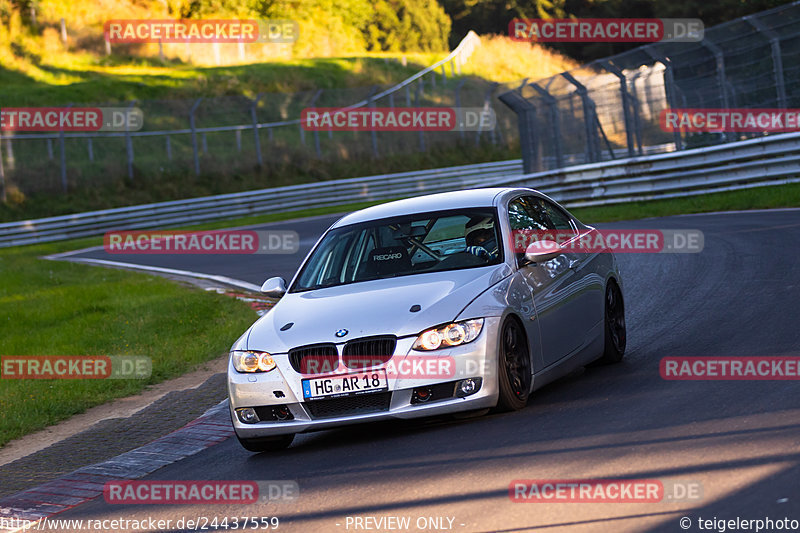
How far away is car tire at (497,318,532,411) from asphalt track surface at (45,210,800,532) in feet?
0.38

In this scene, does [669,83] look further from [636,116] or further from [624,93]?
[636,116]

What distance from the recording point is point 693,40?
883 inches

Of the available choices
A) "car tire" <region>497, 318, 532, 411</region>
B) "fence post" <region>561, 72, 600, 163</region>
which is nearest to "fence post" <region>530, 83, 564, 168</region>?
"fence post" <region>561, 72, 600, 163</region>

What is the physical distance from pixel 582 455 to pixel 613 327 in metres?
3.00

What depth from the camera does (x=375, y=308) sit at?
7.01 metres

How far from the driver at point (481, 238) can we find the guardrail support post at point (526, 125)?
65.9 ft

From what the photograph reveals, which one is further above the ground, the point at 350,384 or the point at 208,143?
the point at 208,143

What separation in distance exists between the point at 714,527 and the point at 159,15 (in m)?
61.5

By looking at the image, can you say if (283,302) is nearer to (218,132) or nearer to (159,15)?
(218,132)

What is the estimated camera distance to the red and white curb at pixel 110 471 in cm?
672

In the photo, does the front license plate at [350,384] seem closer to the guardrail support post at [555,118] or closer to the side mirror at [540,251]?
the side mirror at [540,251]

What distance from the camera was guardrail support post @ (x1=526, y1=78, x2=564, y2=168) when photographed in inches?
1035

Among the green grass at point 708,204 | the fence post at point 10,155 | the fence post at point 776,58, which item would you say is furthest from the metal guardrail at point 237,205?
the fence post at point 776,58

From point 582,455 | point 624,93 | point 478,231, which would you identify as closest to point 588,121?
point 624,93
